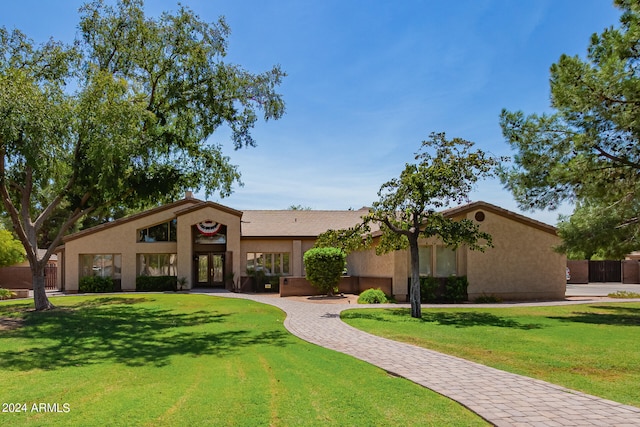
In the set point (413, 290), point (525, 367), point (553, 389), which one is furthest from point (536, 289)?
point (553, 389)

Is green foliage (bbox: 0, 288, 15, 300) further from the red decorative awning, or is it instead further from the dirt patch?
the dirt patch

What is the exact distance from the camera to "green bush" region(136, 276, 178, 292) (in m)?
29.4

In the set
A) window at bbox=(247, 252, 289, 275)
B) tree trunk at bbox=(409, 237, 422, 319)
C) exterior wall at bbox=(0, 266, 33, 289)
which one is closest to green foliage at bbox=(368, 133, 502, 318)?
tree trunk at bbox=(409, 237, 422, 319)

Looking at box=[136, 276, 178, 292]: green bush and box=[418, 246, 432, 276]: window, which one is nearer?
box=[418, 246, 432, 276]: window

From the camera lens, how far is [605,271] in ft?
133

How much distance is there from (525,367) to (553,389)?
163cm

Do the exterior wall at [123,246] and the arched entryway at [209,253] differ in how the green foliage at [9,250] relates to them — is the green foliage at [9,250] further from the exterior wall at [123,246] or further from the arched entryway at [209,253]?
the arched entryway at [209,253]

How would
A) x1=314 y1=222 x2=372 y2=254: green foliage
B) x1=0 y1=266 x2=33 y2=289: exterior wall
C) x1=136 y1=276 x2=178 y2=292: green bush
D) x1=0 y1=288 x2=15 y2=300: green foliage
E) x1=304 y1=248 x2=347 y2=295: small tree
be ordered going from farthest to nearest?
x1=0 y1=266 x2=33 y2=289: exterior wall
x1=136 y1=276 x2=178 y2=292: green bush
x1=0 y1=288 x2=15 y2=300: green foliage
x1=304 y1=248 x2=347 y2=295: small tree
x1=314 y1=222 x2=372 y2=254: green foliage

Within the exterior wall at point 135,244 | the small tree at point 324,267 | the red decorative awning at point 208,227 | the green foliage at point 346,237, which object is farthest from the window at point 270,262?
the green foliage at point 346,237

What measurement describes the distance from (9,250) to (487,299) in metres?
26.3

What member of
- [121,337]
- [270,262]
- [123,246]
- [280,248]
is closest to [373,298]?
[280,248]

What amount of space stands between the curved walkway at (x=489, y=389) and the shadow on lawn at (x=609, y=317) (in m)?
8.26

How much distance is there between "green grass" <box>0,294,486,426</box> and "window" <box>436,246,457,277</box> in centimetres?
1102

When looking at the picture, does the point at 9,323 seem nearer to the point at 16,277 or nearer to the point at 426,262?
the point at 426,262
